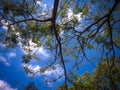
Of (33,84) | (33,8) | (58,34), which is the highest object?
(33,8)

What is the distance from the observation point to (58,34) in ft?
20.9

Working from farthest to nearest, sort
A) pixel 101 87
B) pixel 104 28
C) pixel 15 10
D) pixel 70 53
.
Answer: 1. pixel 101 87
2. pixel 70 53
3. pixel 104 28
4. pixel 15 10

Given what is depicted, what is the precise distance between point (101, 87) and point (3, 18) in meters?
5.74

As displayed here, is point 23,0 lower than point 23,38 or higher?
higher

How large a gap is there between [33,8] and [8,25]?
32.7 inches

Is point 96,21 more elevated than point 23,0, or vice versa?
point 23,0

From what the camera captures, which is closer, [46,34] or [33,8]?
[33,8]

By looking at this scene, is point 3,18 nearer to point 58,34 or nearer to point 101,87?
point 58,34

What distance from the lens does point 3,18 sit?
604 cm

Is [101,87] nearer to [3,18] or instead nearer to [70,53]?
[70,53]

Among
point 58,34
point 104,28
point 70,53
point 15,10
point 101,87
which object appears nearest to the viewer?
point 15,10

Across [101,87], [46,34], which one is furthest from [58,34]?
[101,87]

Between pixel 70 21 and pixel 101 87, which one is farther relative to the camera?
pixel 101 87

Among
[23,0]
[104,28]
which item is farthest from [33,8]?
[104,28]
